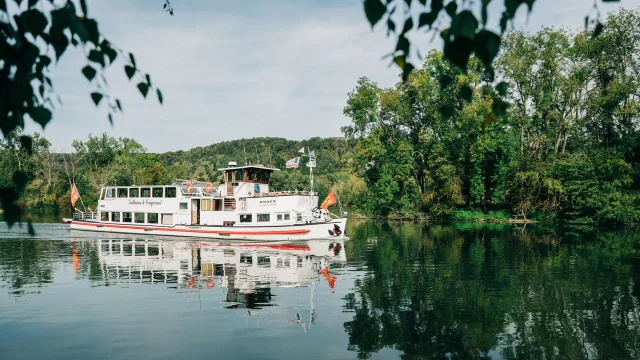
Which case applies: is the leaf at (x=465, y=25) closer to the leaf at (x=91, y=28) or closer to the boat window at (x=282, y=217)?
the leaf at (x=91, y=28)

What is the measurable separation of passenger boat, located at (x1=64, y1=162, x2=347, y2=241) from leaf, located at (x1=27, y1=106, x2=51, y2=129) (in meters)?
32.5

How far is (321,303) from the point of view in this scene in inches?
691

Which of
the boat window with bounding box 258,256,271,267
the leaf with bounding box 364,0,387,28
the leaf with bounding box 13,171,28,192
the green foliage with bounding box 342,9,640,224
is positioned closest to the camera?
the leaf with bounding box 364,0,387,28

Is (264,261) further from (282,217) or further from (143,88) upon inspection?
(143,88)

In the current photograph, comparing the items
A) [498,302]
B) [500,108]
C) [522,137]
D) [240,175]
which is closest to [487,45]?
[500,108]

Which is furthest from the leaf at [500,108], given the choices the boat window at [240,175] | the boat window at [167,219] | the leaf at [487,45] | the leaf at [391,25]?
the boat window at [167,219]

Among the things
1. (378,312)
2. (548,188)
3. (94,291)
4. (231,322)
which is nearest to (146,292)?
(94,291)

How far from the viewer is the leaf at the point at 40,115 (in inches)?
153

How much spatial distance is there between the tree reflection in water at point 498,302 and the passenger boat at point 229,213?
5.71 meters

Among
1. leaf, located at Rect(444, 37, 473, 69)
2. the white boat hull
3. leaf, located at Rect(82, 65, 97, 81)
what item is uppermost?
leaf, located at Rect(82, 65, 97, 81)

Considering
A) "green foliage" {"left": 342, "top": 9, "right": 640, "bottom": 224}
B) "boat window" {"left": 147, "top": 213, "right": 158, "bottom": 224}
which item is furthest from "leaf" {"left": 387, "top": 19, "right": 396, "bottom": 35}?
"green foliage" {"left": 342, "top": 9, "right": 640, "bottom": 224}

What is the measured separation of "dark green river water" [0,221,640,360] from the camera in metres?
12.5

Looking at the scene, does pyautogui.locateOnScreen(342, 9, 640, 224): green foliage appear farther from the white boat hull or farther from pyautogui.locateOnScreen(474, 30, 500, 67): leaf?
pyautogui.locateOnScreen(474, 30, 500, 67): leaf

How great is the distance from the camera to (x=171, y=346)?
12617 mm
